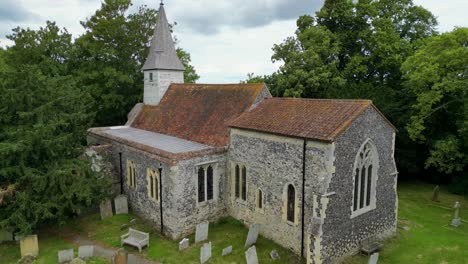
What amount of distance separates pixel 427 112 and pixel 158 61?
1972cm

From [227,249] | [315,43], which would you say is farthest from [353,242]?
[315,43]

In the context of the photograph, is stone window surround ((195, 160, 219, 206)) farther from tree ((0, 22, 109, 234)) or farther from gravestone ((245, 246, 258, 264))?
tree ((0, 22, 109, 234))

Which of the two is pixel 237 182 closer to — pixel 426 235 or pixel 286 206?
pixel 286 206

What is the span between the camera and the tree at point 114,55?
29.8m

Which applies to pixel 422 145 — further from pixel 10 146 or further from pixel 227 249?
pixel 10 146

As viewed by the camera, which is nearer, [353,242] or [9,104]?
[353,242]

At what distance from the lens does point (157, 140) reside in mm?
20250

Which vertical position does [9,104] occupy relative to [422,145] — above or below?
above

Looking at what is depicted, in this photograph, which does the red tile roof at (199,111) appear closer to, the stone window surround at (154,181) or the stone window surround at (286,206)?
the stone window surround at (154,181)

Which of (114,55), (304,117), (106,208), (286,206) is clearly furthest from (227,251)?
(114,55)

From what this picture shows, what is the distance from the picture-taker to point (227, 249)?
14.8m

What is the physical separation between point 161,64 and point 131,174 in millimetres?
9366

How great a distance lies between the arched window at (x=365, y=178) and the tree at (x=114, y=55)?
21.7 m

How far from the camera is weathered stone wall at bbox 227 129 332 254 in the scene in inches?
542
